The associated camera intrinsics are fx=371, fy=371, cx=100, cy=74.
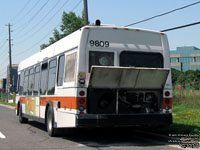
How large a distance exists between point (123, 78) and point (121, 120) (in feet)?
3.69

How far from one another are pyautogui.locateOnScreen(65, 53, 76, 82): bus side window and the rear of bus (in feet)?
1.28

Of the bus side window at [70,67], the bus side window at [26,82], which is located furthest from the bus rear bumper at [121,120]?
the bus side window at [26,82]

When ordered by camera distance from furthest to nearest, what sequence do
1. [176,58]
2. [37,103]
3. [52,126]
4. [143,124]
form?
[176,58], [37,103], [52,126], [143,124]

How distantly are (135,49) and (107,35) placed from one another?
2.93 feet

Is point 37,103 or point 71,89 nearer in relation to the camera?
point 71,89

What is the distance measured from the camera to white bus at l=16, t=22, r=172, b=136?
9.70 metres

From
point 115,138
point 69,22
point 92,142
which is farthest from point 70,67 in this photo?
point 69,22

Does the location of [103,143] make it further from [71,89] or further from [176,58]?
[176,58]

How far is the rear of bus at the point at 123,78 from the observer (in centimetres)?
970

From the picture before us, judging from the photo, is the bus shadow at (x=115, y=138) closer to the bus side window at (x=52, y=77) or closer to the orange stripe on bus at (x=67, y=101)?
the orange stripe on bus at (x=67, y=101)

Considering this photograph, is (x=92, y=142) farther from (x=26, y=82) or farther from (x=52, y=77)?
(x=26, y=82)

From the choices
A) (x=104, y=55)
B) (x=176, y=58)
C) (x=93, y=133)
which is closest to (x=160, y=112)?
(x=104, y=55)

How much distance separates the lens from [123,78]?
9.99 metres

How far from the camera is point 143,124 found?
997 cm
